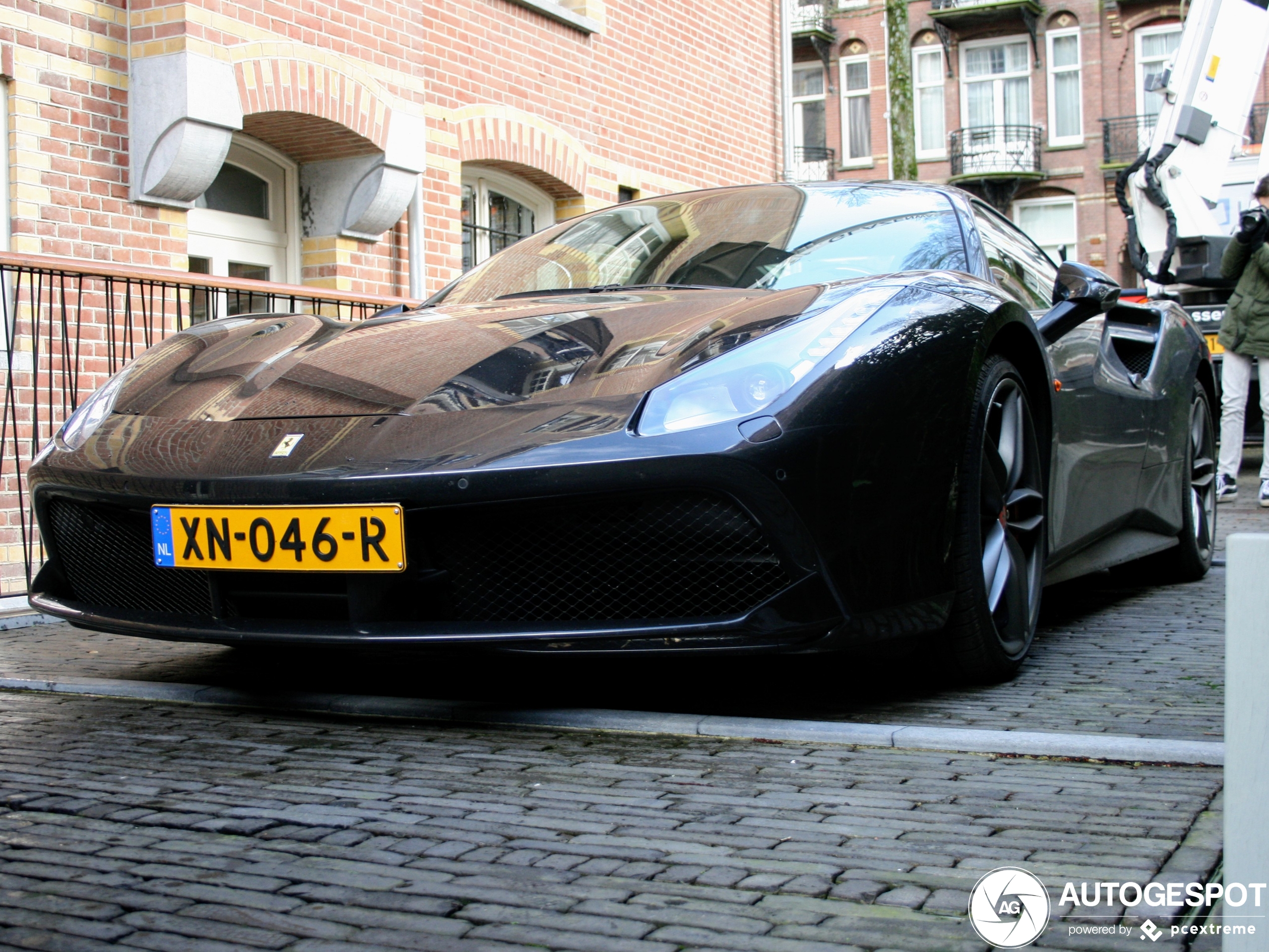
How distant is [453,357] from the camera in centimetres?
313

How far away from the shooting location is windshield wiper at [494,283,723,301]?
3.62 m

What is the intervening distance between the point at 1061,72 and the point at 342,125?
92.2 ft

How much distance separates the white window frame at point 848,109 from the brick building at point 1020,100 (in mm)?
28

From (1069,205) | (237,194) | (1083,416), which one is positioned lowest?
(1083,416)

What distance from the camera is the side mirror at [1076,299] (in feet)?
12.2

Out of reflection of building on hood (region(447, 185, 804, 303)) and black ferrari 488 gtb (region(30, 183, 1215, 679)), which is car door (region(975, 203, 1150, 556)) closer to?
black ferrari 488 gtb (region(30, 183, 1215, 679))

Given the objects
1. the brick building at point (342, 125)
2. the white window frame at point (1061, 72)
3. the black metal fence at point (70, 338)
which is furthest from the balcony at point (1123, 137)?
the black metal fence at point (70, 338)

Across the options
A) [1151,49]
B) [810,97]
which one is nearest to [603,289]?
[1151,49]

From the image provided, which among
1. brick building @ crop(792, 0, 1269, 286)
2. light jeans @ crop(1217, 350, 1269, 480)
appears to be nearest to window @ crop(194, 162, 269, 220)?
light jeans @ crop(1217, 350, 1269, 480)

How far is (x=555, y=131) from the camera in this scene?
11.1 metres

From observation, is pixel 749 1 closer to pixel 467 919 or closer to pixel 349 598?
pixel 349 598

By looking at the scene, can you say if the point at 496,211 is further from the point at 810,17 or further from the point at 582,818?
the point at 810,17

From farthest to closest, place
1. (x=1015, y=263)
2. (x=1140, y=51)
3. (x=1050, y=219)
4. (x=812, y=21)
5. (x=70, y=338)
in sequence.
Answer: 1. (x=812, y=21)
2. (x=1050, y=219)
3. (x=1140, y=51)
4. (x=70, y=338)
5. (x=1015, y=263)

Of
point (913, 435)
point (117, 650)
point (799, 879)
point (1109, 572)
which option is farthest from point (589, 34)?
point (799, 879)
